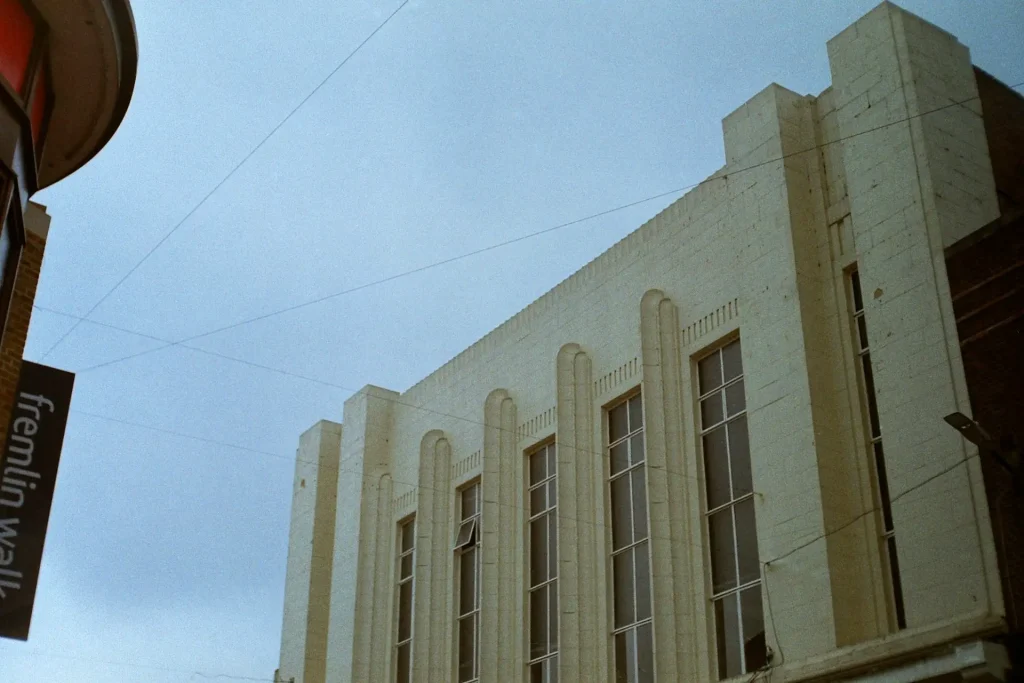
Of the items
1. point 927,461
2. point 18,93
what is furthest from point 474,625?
point 18,93

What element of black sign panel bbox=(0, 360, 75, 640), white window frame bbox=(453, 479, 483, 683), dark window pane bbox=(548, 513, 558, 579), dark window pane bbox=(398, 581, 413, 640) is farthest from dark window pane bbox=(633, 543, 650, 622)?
black sign panel bbox=(0, 360, 75, 640)

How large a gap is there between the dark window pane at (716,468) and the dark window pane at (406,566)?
9500mm

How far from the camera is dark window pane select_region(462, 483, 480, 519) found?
2571 cm

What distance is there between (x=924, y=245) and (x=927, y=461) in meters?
2.99

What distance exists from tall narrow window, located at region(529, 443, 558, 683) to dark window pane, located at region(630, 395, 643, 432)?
2407 mm

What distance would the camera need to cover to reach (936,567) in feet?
49.1

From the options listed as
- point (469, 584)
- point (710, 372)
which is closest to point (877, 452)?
point (710, 372)

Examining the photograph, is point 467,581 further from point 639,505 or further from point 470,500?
point 639,505

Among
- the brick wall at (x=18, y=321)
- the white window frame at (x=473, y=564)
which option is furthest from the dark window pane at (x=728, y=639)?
the brick wall at (x=18, y=321)

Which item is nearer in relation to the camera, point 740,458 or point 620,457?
point 740,458

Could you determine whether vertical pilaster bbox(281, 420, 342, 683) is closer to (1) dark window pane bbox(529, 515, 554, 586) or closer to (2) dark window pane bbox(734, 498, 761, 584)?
(1) dark window pane bbox(529, 515, 554, 586)

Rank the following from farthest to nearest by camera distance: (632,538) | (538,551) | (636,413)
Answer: (538,551), (636,413), (632,538)

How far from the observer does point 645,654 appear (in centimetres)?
1998

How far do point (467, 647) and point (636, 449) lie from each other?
6060 mm
